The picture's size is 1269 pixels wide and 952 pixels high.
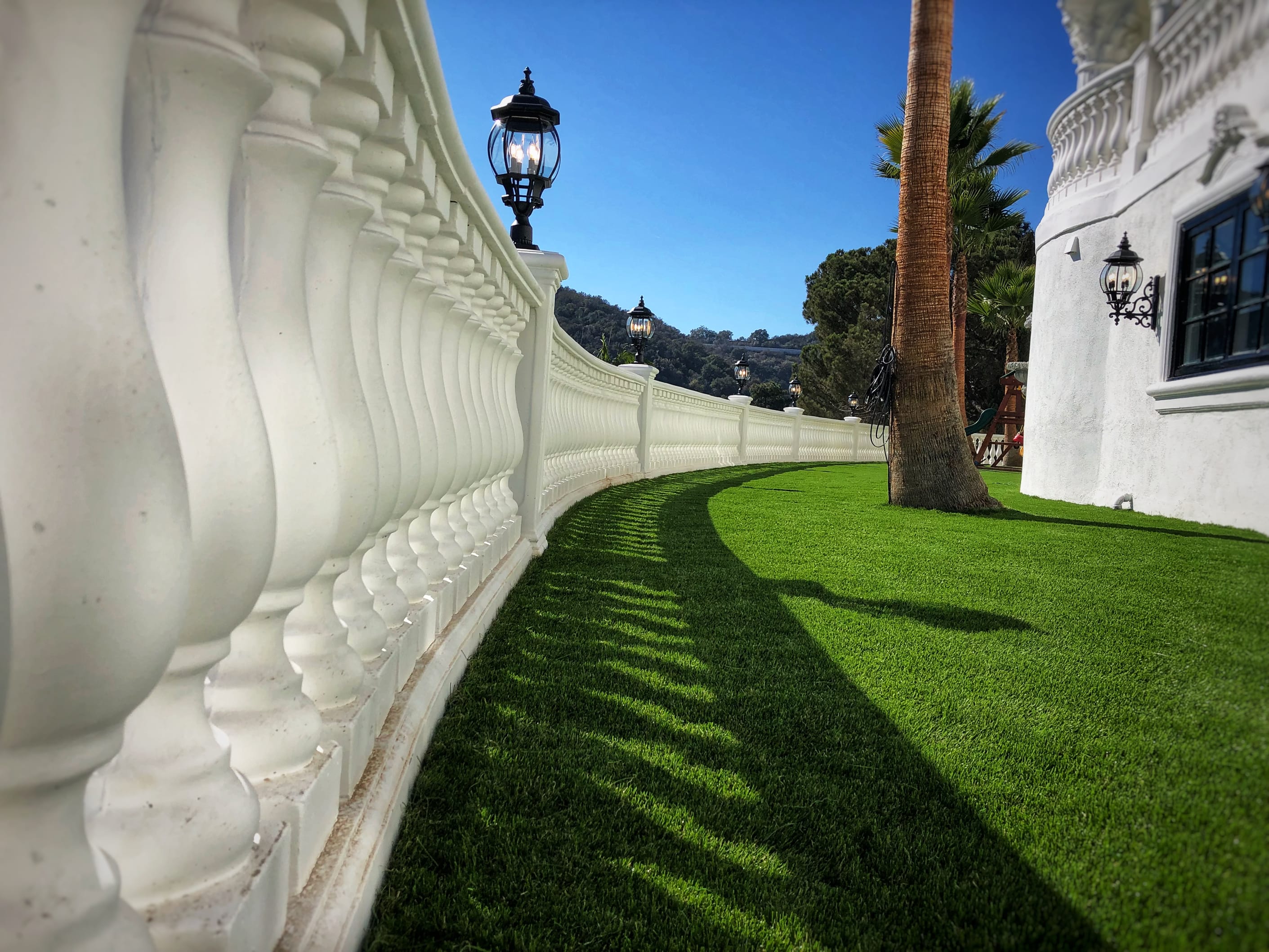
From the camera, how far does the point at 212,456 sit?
92 cm

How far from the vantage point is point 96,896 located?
0.78 metres

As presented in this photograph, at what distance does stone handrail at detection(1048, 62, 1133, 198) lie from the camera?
0.76 metres

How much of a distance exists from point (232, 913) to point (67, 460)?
0.59m

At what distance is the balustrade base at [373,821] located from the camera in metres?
1.18

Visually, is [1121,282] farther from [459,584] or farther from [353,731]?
[459,584]

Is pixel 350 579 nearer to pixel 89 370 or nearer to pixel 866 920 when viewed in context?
pixel 89 370

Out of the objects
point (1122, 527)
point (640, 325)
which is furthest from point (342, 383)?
point (640, 325)

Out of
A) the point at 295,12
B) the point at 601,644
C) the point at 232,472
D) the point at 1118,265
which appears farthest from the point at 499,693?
the point at 1118,265

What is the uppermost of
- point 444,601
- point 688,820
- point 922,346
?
point 922,346

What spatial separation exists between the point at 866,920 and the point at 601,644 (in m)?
1.70

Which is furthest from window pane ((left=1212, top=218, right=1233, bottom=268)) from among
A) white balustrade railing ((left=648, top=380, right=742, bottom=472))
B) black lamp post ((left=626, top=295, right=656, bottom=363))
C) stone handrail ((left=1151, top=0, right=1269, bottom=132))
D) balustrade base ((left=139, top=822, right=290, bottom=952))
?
black lamp post ((left=626, top=295, right=656, bottom=363))

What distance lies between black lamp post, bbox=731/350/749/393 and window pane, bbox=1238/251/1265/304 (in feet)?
69.4

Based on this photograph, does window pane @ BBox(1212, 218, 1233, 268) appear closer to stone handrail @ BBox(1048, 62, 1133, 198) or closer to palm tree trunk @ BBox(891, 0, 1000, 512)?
stone handrail @ BBox(1048, 62, 1133, 198)

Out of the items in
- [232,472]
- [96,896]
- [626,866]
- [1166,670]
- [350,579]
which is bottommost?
[626,866]
